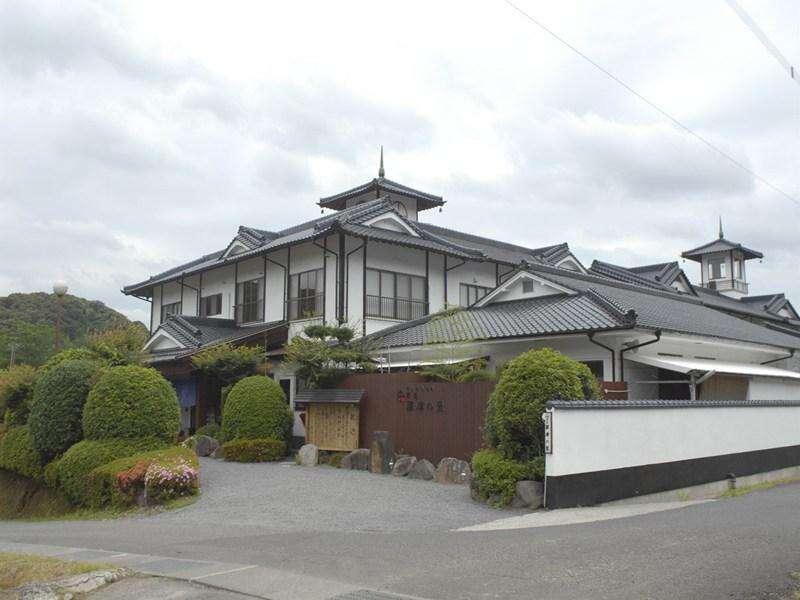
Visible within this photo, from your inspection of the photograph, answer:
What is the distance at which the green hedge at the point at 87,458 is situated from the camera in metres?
15.7

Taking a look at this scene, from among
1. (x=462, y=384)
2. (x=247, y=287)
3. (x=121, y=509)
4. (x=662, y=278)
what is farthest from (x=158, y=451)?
(x=662, y=278)

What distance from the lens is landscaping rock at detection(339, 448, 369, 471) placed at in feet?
57.8

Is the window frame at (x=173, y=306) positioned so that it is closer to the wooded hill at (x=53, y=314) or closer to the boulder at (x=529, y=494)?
the wooded hill at (x=53, y=314)

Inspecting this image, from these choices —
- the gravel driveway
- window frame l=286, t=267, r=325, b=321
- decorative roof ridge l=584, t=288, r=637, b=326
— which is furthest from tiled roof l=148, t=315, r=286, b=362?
decorative roof ridge l=584, t=288, r=637, b=326

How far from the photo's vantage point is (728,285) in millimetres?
49656

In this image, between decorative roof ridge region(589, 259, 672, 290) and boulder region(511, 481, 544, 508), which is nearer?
boulder region(511, 481, 544, 508)

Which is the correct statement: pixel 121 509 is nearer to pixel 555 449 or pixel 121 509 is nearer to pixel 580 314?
pixel 555 449

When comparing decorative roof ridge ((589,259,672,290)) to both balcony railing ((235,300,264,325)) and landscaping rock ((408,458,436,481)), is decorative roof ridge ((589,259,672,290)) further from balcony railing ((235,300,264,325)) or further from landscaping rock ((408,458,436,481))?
landscaping rock ((408,458,436,481))

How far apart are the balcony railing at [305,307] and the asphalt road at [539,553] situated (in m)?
14.8

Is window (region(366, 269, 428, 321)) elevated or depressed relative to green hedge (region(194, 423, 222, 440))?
elevated

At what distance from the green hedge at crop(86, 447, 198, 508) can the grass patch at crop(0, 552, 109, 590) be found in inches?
228

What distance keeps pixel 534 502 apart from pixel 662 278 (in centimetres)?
2950

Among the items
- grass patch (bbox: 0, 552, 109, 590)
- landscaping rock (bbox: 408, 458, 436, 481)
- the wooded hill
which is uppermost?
the wooded hill

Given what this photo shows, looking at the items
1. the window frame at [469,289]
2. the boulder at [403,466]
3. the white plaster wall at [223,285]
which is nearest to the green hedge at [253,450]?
the boulder at [403,466]
